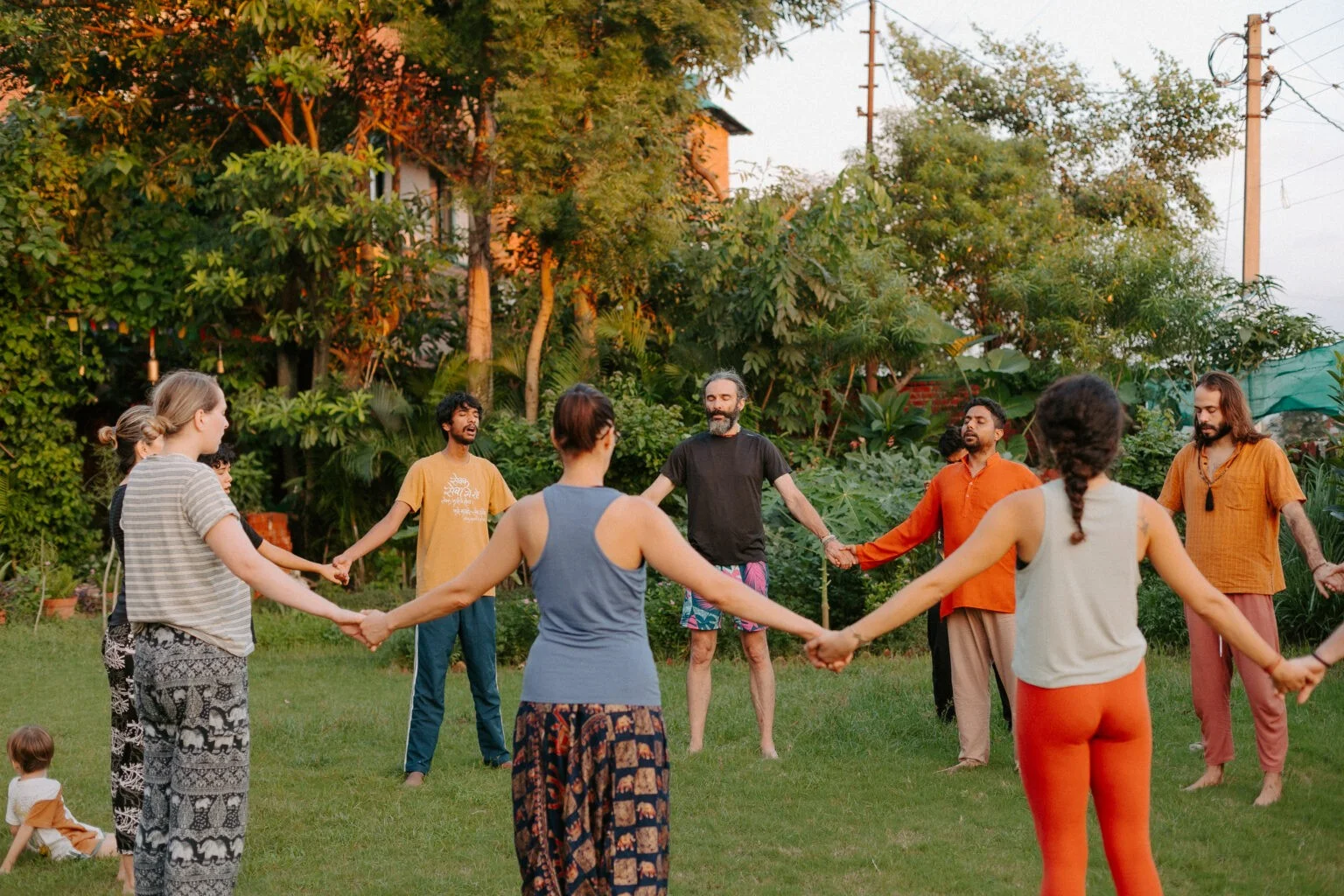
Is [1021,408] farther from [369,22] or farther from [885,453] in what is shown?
[369,22]

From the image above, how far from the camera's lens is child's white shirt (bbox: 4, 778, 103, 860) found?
19.9ft

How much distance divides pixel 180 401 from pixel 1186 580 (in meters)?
3.36

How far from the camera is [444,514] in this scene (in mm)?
7551

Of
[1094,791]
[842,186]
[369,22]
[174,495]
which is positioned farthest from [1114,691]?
[369,22]

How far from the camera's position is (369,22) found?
594 inches

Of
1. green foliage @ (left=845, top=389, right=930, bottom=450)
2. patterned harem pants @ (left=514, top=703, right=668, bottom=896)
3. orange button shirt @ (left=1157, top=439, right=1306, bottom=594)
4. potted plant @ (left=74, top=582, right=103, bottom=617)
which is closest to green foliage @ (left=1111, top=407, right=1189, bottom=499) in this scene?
green foliage @ (left=845, top=389, right=930, bottom=450)

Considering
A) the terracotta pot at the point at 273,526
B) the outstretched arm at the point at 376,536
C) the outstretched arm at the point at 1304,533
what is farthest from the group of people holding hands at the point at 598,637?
the terracotta pot at the point at 273,526

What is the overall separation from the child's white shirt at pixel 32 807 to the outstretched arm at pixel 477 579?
2.59 m

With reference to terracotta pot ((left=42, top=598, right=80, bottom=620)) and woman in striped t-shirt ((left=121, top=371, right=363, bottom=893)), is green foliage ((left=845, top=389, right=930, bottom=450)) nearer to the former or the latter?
terracotta pot ((left=42, top=598, right=80, bottom=620))

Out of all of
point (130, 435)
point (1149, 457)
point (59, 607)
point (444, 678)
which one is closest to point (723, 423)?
point (444, 678)

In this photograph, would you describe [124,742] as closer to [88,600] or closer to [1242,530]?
[1242,530]

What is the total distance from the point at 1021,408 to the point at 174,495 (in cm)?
1308

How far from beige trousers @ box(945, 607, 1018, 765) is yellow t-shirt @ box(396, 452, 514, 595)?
107 inches

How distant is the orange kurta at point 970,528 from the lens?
24.1 feet
